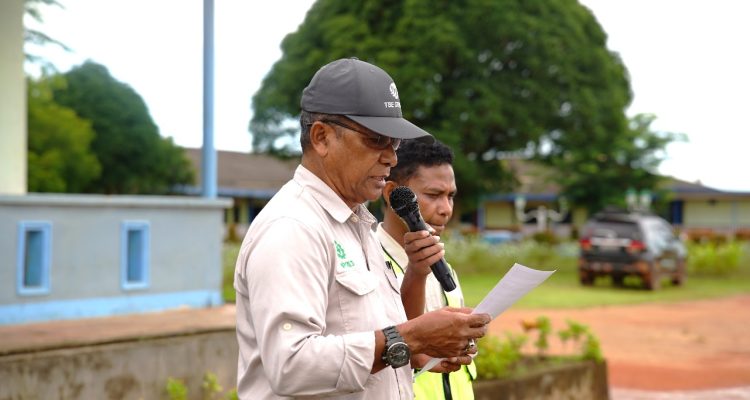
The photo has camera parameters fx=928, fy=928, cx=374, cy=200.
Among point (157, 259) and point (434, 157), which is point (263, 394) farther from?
point (157, 259)

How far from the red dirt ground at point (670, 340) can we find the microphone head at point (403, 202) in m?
6.86

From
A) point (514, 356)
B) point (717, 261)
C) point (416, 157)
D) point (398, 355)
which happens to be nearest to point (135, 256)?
point (514, 356)

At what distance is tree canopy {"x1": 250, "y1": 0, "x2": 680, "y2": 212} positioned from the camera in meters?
26.6

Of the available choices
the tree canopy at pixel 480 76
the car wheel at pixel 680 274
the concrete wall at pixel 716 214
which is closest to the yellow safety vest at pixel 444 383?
the car wheel at pixel 680 274

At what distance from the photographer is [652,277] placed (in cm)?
1942

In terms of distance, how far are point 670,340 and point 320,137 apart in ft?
35.3

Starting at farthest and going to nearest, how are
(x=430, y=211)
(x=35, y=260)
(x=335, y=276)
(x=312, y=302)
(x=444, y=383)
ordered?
(x=35, y=260), (x=430, y=211), (x=444, y=383), (x=335, y=276), (x=312, y=302)

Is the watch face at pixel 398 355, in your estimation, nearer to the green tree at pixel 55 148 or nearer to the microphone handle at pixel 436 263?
the microphone handle at pixel 436 263

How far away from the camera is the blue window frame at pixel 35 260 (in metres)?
7.64

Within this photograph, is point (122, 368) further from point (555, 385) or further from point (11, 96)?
point (11, 96)

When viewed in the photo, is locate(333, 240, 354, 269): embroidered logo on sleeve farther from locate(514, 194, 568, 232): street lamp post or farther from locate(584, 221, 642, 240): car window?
locate(514, 194, 568, 232): street lamp post

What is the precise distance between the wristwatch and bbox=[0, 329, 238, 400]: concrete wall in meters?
3.80

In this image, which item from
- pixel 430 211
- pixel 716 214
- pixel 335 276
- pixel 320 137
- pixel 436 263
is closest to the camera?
pixel 335 276

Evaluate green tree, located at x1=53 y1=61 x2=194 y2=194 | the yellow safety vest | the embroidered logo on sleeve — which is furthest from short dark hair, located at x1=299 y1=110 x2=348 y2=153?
green tree, located at x1=53 y1=61 x2=194 y2=194
